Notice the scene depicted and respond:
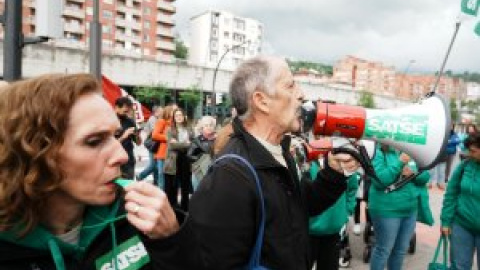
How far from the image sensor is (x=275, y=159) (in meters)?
2.07

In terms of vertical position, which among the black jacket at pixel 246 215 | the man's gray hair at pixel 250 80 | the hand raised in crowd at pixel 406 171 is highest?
the man's gray hair at pixel 250 80

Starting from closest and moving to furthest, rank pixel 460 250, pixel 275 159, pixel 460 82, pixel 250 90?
pixel 275 159 → pixel 250 90 → pixel 460 250 → pixel 460 82

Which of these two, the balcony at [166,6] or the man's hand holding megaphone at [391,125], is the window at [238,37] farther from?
the man's hand holding megaphone at [391,125]

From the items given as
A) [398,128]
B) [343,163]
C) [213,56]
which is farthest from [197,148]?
[213,56]

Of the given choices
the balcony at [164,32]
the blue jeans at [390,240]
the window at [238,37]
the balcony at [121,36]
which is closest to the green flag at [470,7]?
the blue jeans at [390,240]

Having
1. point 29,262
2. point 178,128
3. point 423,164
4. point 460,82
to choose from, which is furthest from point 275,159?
point 460,82

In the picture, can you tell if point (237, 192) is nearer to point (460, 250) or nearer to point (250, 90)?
point (250, 90)

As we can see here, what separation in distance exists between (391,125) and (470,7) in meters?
2.92

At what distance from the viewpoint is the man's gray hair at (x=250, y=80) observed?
224 centimetres

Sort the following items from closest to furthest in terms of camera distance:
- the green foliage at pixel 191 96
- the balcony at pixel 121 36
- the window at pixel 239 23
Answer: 1. the green foliage at pixel 191 96
2. the balcony at pixel 121 36
3. the window at pixel 239 23

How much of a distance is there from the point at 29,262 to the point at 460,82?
163 m

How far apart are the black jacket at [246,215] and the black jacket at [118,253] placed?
50 centimetres

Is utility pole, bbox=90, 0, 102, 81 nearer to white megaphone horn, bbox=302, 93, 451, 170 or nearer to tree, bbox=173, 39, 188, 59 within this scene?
white megaphone horn, bbox=302, 93, 451, 170

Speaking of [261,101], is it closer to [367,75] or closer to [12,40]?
[12,40]
